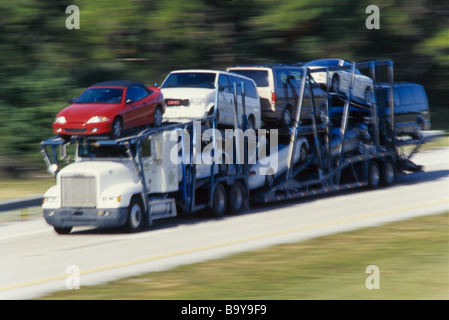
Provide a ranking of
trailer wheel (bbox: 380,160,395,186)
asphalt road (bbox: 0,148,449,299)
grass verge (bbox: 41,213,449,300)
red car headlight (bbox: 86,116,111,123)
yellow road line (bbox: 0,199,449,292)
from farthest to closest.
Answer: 1. trailer wheel (bbox: 380,160,395,186)
2. red car headlight (bbox: 86,116,111,123)
3. asphalt road (bbox: 0,148,449,299)
4. yellow road line (bbox: 0,199,449,292)
5. grass verge (bbox: 41,213,449,300)

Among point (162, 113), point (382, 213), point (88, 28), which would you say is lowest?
point (382, 213)

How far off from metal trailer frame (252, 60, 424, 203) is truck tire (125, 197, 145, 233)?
4.34 meters

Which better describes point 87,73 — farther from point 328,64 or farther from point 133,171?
point 133,171

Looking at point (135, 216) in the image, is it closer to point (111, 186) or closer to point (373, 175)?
point (111, 186)

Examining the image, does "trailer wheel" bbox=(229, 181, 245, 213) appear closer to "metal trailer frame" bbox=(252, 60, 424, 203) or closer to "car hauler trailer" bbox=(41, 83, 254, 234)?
"car hauler trailer" bbox=(41, 83, 254, 234)

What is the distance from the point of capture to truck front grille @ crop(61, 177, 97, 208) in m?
15.4

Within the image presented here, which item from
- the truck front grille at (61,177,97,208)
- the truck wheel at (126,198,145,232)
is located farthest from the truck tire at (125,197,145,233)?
the truck front grille at (61,177,97,208)

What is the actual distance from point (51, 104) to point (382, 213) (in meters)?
12.2

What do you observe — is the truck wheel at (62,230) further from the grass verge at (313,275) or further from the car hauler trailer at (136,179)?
the grass verge at (313,275)

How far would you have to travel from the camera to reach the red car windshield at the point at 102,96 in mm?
16234

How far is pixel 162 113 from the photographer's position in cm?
1731

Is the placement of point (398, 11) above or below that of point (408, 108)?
above

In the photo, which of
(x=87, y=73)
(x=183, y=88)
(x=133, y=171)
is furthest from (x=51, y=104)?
(x=133, y=171)

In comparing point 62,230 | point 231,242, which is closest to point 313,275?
point 231,242
